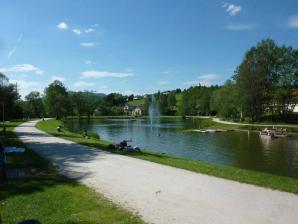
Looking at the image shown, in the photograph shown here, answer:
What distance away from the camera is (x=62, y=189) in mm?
11477

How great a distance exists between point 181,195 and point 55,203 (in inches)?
144

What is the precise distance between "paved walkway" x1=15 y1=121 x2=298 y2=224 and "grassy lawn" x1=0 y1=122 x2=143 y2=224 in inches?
22.1

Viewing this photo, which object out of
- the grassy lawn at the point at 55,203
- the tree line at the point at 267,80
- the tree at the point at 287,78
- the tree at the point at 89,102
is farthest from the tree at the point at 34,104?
the grassy lawn at the point at 55,203

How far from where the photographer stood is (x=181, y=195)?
416 inches

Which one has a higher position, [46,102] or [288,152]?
[46,102]

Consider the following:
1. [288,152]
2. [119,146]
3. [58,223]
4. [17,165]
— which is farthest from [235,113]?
[58,223]

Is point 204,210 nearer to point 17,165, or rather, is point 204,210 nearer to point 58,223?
point 58,223

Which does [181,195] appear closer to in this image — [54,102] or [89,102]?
[54,102]

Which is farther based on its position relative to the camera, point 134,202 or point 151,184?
point 151,184

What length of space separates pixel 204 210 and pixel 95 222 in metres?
2.78

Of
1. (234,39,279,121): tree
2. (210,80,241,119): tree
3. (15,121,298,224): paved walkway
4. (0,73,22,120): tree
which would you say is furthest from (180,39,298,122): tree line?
(15,121,298,224): paved walkway

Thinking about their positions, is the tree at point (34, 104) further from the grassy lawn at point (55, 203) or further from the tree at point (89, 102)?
the grassy lawn at point (55, 203)

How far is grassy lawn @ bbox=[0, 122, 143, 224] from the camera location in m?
8.52

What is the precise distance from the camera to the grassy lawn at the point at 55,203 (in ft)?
27.9
